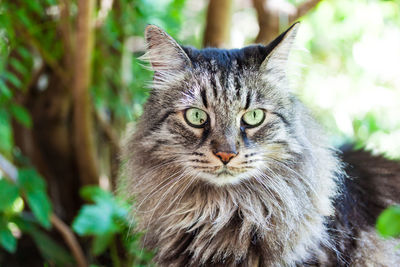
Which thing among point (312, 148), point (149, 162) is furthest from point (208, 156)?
point (312, 148)

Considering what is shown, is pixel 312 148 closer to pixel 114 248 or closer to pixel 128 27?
pixel 114 248

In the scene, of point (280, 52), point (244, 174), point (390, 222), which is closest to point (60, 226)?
point (244, 174)

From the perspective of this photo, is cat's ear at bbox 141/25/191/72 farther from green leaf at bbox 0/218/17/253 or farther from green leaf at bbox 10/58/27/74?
green leaf at bbox 0/218/17/253

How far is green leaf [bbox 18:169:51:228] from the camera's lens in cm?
258

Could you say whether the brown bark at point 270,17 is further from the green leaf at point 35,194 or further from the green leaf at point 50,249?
the green leaf at point 50,249

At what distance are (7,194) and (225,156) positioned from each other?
1.61 metres

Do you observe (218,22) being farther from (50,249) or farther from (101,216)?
(50,249)

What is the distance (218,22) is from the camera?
124 inches

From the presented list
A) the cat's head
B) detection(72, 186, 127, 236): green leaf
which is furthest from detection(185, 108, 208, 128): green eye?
detection(72, 186, 127, 236): green leaf

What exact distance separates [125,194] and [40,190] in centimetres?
70

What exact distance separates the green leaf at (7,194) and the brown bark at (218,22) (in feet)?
5.60

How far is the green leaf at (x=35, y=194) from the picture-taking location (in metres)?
2.58

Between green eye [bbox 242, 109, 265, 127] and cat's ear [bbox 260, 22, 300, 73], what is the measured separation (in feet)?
0.73

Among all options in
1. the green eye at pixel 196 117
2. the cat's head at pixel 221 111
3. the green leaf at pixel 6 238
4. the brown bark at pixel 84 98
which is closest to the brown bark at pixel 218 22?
the brown bark at pixel 84 98
